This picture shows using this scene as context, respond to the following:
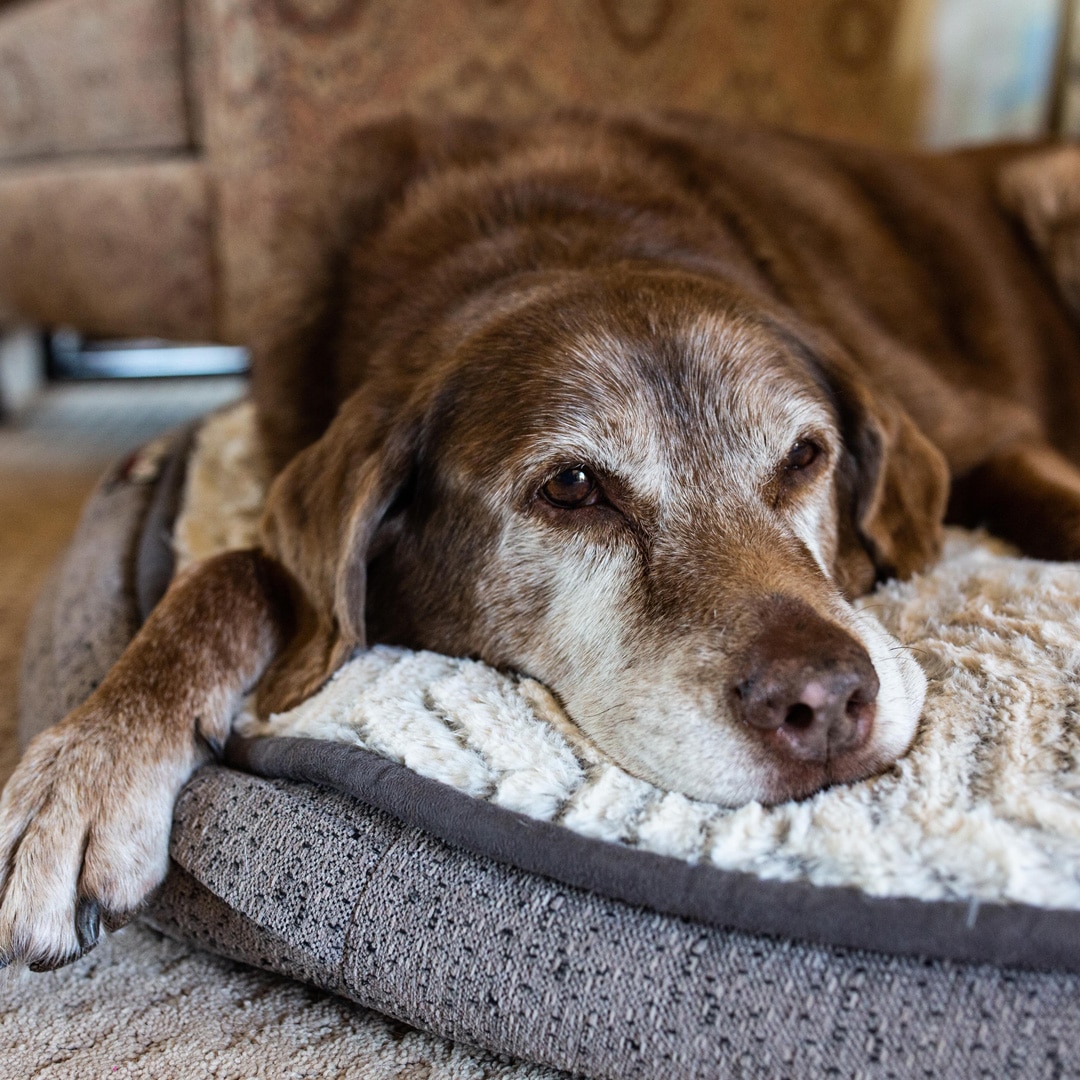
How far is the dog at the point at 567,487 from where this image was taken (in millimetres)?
1365

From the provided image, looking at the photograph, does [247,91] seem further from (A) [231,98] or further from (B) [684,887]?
(B) [684,887]

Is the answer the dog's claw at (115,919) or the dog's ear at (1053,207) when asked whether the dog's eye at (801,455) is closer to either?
the dog's claw at (115,919)

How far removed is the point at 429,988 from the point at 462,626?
22.4 inches

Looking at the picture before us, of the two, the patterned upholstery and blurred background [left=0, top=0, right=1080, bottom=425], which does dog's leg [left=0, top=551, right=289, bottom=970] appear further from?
the patterned upholstery

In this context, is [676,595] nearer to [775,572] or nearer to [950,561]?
[775,572]

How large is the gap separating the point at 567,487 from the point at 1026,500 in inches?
39.2

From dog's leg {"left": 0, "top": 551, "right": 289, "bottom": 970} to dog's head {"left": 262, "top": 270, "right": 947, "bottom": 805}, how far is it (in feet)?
0.30

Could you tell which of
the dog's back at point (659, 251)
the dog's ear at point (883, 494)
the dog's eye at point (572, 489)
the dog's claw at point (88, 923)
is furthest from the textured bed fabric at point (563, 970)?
the dog's ear at point (883, 494)

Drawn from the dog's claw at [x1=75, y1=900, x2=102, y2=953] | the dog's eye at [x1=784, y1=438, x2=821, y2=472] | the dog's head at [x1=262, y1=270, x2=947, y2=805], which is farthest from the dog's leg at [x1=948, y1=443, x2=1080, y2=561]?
the dog's claw at [x1=75, y1=900, x2=102, y2=953]

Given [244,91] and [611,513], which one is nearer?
[611,513]

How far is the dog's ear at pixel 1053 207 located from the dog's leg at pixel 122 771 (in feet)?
7.57

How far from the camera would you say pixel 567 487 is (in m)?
1.58

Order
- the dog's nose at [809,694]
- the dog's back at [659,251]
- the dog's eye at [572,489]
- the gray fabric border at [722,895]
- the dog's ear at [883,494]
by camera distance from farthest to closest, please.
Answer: the dog's back at [659,251], the dog's ear at [883,494], the dog's eye at [572,489], the dog's nose at [809,694], the gray fabric border at [722,895]

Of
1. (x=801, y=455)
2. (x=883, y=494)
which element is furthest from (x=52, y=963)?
(x=883, y=494)
